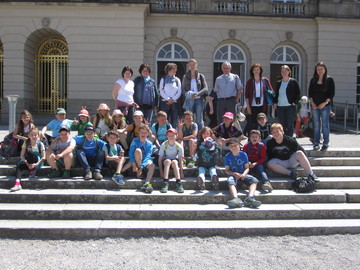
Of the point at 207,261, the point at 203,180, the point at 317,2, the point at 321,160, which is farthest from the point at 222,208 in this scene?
the point at 317,2

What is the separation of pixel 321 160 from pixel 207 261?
4.23m

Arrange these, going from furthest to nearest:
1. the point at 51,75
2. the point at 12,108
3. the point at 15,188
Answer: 1. the point at 51,75
2. the point at 12,108
3. the point at 15,188

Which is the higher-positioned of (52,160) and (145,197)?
(52,160)

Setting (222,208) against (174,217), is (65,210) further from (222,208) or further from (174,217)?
(222,208)

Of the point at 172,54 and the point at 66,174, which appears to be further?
the point at 172,54

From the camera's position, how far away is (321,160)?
7715 millimetres

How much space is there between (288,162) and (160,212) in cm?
285

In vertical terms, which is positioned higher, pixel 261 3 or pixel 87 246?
pixel 261 3

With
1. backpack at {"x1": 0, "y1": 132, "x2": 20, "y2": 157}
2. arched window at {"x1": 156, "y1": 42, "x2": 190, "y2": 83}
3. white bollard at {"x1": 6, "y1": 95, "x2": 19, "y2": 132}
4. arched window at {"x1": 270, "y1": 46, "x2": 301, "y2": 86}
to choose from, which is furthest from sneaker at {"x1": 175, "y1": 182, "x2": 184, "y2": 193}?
arched window at {"x1": 270, "y1": 46, "x2": 301, "y2": 86}

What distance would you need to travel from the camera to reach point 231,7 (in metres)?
19.9

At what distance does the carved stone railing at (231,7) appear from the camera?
19781 millimetres

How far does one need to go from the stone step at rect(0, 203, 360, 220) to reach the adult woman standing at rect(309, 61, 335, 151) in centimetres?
255

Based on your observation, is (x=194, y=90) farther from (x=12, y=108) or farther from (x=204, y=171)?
(x=12, y=108)

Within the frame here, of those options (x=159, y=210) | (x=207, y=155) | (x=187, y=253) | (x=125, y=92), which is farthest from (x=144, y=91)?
(x=187, y=253)
